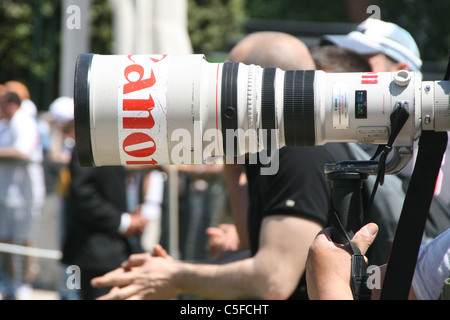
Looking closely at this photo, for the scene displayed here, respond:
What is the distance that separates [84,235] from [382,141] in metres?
3.38

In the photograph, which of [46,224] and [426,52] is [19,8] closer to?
[46,224]

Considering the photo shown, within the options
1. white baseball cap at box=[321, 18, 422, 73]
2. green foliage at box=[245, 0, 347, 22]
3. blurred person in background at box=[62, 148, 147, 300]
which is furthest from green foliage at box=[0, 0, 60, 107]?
white baseball cap at box=[321, 18, 422, 73]

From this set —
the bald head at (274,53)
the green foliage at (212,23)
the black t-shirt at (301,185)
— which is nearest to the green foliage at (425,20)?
the green foliage at (212,23)

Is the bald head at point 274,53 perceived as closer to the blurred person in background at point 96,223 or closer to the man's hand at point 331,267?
the man's hand at point 331,267

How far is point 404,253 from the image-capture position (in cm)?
154

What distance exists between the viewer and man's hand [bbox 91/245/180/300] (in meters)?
2.32

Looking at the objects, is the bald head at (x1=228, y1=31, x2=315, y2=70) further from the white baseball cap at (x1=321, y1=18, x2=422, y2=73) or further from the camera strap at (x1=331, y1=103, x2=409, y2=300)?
the camera strap at (x1=331, y1=103, x2=409, y2=300)

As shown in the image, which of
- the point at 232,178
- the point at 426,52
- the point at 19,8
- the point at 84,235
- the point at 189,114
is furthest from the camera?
the point at 426,52

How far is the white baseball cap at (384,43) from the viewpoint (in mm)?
2934

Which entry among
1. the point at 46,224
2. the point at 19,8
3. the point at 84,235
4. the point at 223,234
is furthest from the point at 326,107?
the point at 19,8

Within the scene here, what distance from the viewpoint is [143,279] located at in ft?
7.71

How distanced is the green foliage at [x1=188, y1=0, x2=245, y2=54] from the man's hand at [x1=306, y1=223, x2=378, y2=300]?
19313 millimetres

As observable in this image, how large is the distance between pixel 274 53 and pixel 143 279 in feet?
3.03

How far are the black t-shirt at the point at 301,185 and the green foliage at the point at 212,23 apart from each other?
18.4 metres
